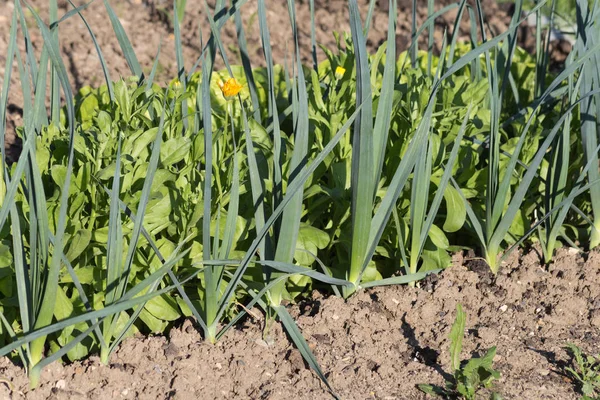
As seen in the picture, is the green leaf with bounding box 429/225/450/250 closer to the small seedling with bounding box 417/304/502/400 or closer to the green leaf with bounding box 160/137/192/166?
the small seedling with bounding box 417/304/502/400

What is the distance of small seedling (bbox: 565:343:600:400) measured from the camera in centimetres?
183

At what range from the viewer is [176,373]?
188cm

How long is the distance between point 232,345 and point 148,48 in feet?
7.77

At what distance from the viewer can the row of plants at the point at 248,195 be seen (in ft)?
5.75

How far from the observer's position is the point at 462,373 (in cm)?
183

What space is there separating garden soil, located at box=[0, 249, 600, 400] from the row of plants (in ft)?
0.17

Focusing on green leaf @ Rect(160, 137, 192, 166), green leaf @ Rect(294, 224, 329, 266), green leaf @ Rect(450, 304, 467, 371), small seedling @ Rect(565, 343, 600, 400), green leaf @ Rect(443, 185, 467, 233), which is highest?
green leaf @ Rect(160, 137, 192, 166)

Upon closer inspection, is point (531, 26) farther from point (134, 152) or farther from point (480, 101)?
point (134, 152)

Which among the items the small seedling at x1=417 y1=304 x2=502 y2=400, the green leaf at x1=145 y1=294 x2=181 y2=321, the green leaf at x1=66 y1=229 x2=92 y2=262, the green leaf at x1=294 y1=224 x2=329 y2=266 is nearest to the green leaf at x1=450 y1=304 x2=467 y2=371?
the small seedling at x1=417 y1=304 x2=502 y2=400

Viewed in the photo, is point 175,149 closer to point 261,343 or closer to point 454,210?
point 261,343

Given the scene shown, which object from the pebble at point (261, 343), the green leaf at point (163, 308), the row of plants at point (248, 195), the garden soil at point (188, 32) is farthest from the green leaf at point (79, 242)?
the garden soil at point (188, 32)

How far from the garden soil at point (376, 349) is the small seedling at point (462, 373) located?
0.04 meters

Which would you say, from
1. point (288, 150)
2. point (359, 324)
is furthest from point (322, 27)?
point (359, 324)

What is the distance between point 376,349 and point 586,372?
49cm
